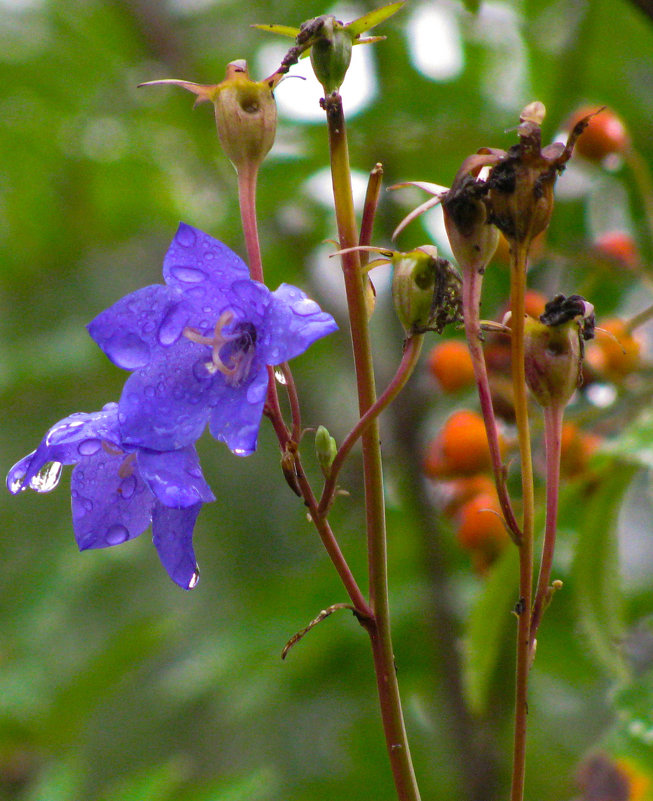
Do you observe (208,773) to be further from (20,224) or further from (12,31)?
(12,31)

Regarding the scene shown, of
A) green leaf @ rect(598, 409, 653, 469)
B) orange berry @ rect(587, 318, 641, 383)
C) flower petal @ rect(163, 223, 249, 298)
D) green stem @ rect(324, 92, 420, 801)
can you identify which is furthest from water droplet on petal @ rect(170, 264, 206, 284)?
orange berry @ rect(587, 318, 641, 383)

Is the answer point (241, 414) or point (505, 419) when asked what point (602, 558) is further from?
point (241, 414)

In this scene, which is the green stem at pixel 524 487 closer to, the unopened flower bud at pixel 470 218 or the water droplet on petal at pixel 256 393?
the unopened flower bud at pixel 470 218

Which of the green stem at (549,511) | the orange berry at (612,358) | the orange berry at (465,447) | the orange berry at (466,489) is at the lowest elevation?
the green stem at (549,511)

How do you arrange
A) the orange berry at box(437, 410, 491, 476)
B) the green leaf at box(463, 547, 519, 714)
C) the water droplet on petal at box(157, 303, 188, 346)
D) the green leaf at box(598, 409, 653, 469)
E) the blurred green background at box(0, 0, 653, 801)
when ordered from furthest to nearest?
the blurred green background at box(0, 0, 653, 801)
the orange berry at box(437, 410, 491, 476)
the green leaf at box(463, 547, 519, 714)
the green leaf at box(598, 409, 653, 469)
the water droplet on petal at box(157, 303, 188, 346)

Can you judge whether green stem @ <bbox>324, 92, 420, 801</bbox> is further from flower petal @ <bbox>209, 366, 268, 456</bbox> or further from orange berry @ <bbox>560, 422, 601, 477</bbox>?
orange berry @ <bbox>560, 422, 601, 477</bbox>

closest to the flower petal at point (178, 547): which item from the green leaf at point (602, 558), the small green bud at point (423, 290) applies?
the small green bud at point (423, 290)

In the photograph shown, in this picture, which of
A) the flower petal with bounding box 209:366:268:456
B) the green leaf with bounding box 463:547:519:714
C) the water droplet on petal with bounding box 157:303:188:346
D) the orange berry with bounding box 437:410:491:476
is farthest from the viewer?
the orange berry with bounding box 437:410:491:476

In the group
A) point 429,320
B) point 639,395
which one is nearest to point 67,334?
point 639,395
